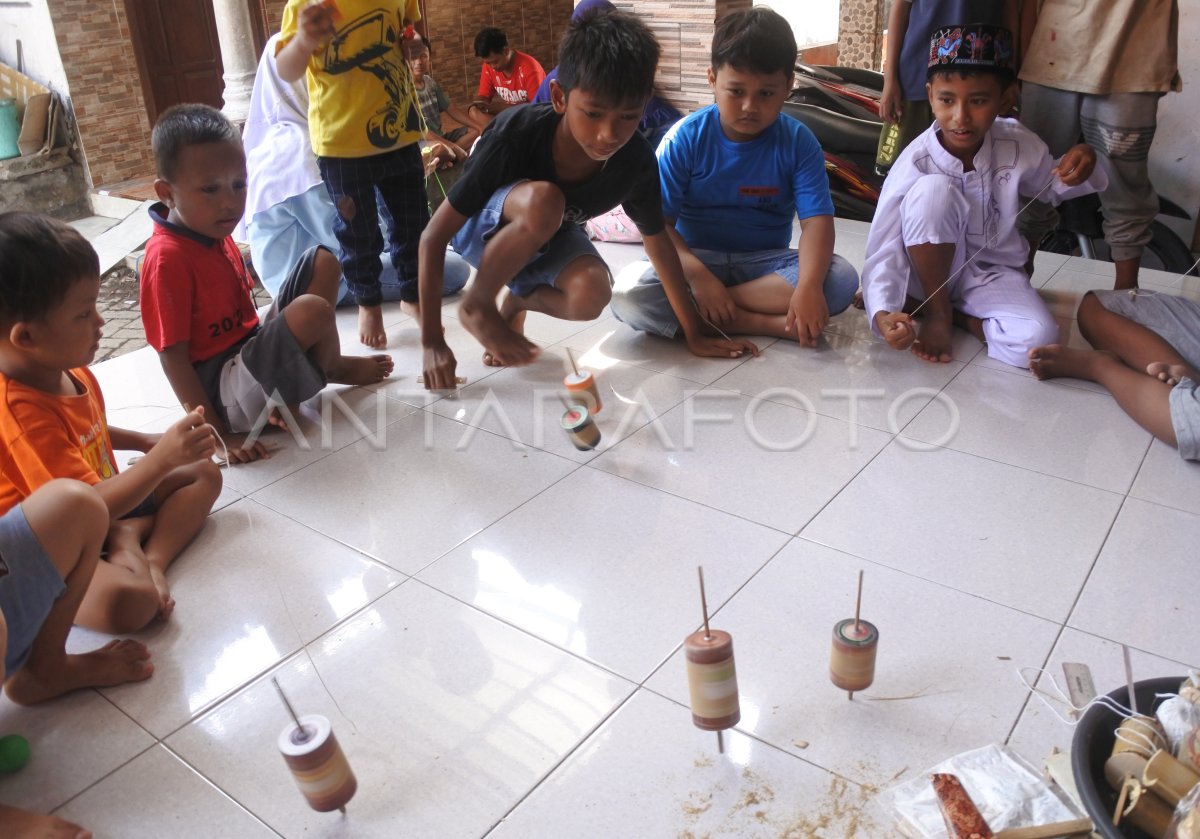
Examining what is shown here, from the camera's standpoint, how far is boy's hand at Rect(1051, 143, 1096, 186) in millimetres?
2346

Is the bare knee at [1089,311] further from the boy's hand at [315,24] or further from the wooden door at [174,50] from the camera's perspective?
the wooden door at [174,50]

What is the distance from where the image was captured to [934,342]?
2.40 metres

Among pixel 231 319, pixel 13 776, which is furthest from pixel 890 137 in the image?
pixel 13 776

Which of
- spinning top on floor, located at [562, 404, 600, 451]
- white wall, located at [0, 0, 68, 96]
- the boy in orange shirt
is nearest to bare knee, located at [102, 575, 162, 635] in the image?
the boy in orange shirt

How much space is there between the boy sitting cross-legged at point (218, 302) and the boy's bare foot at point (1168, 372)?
5.24 ft

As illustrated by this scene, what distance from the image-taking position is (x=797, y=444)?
2.00 m

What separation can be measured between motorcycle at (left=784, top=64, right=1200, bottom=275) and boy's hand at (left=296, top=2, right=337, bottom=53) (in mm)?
2013

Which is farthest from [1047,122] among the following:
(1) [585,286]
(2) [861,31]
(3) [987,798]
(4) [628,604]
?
(2) [861,31]

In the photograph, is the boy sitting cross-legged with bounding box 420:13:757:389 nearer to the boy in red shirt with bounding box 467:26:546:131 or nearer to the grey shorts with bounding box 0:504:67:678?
the grey shorts with bounding box 0:504:67:678

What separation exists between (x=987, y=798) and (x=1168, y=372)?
1287mm

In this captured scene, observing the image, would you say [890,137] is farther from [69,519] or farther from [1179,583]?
[69,519]

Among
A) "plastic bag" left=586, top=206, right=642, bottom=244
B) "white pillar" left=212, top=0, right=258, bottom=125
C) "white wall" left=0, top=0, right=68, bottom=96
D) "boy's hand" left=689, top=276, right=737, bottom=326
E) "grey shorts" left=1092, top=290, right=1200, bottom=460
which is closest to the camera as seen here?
"grey shorts" left=1092, top=290, right=1200, bottom=460

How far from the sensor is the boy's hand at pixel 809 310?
237cm

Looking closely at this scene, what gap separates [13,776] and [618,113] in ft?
5.20
